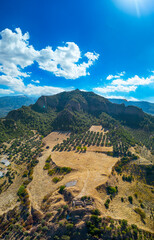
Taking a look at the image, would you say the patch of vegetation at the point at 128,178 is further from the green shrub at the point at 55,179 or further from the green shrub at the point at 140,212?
the green shrub at the point at 55,179

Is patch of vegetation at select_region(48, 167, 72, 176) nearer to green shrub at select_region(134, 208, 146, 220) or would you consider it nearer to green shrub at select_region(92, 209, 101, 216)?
green shrub at select_region(92, 209, 101, 216)

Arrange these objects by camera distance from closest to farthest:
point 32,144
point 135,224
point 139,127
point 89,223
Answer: point 89,223 → point 135,224 → point 32,144 → point 139,127

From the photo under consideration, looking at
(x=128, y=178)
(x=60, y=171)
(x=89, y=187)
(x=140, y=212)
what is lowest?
(x=60, y=171)

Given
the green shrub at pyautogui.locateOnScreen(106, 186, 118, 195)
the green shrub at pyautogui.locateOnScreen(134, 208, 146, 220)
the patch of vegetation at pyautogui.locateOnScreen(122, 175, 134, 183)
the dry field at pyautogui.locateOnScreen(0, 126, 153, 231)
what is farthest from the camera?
the patch of vegetation at pyautogui.locateOnScreen(122, 175, 134, 183)

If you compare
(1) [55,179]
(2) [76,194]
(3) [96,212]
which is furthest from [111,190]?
(1) [55,179]

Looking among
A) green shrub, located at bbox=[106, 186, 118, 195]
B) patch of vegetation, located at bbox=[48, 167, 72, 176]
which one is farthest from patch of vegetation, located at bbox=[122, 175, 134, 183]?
patch of vegetation, located at bbox=[48, 167, 72, 176]

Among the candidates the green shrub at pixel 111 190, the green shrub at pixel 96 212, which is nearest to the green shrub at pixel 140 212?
the green shrub at pixel 111 190

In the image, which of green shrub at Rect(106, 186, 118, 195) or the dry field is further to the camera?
green shrub at Rect(106, 186, 118, 195)

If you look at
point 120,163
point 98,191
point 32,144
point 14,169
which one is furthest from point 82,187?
point 32,144

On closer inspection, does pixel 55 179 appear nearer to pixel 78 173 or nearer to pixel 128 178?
pixel 78 173

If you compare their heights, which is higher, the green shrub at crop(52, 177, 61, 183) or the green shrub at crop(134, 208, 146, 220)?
the green shrub at crop(134, 208, 146, 220)

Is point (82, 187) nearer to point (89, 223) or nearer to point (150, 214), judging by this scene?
point (89, 223)
